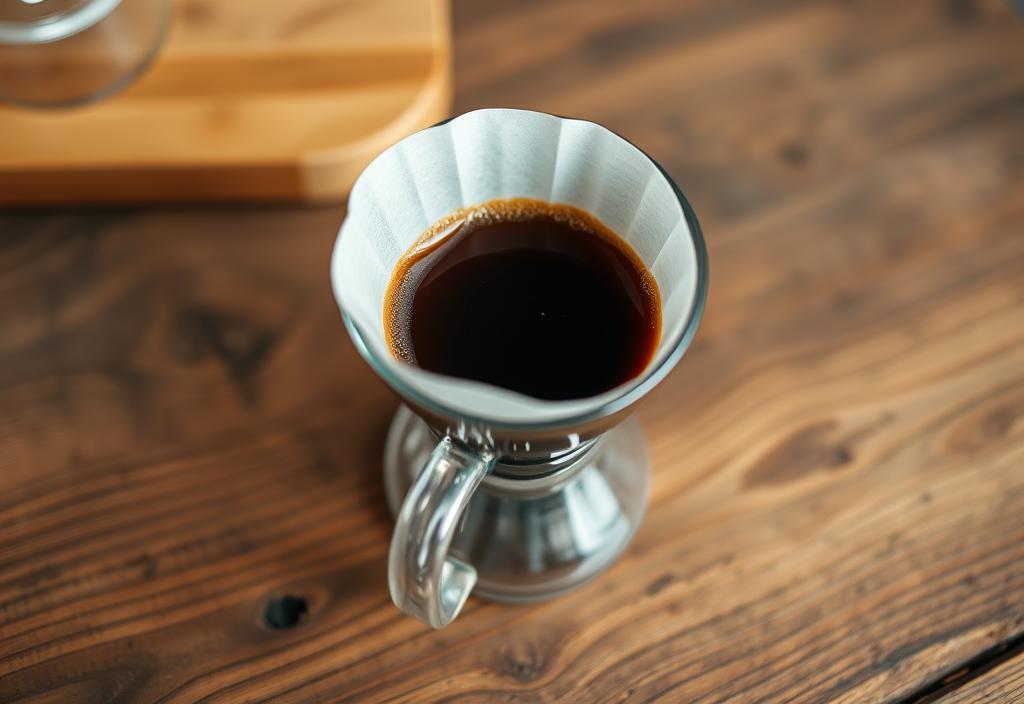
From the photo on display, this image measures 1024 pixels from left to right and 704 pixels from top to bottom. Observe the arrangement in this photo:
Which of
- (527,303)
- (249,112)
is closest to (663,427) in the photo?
(527,303)

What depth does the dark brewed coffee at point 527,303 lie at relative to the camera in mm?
504

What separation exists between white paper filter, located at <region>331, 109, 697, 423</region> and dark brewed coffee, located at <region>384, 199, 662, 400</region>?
1 centimetres

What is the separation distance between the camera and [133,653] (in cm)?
57

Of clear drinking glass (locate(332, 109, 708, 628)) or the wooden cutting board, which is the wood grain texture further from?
the wooden cutting board

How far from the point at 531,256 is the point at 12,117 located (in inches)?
16.4

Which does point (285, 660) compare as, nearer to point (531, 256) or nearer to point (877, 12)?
point (531, 256)

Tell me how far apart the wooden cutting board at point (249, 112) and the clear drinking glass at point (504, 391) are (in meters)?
0.21

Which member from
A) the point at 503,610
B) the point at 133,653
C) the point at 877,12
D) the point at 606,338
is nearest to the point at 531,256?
the point at 606,338

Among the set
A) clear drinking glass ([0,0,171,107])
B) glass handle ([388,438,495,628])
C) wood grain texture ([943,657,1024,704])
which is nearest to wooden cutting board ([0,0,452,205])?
clear drinking glass ([0,0,171,107])

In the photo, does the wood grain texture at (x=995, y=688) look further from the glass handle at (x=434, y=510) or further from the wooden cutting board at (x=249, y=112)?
the wooden cutting board at (x=249, y=112)

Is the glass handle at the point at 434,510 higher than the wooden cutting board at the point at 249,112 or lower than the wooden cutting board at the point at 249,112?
lower

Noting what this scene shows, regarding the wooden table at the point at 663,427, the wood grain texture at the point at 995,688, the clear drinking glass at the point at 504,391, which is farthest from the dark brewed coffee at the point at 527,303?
the wood grain texture at the point at 995,688

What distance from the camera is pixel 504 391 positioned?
0.44 meters

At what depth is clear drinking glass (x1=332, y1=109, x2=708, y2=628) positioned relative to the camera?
1.39 feet
